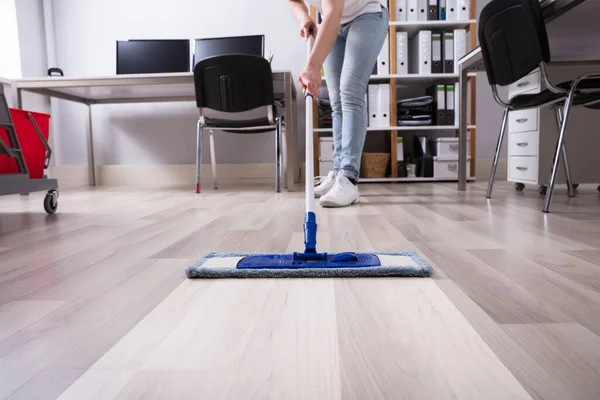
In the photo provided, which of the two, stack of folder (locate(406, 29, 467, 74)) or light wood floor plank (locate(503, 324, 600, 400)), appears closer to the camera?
light wood floor plank (locate(503, 324, 600, 400))

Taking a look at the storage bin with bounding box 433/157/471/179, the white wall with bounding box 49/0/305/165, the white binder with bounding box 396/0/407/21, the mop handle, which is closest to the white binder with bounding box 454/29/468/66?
the white binder with bounding box 396/0/407/21

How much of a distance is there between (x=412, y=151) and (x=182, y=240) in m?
2.73

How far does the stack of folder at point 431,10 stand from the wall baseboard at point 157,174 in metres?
1.49

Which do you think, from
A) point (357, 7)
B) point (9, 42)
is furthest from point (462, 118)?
point (9, 42)

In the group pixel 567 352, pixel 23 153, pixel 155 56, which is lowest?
pixel 567 352

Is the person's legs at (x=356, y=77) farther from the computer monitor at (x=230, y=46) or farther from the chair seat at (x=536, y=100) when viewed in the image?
the computer monitor at (x=230, y=46)

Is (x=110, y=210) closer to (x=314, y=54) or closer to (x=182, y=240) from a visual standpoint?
(x=182, y=240)

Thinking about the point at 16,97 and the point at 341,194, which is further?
the point at 16,97

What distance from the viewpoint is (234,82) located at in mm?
2631

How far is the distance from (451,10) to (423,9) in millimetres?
199

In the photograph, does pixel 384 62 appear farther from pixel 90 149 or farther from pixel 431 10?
pixel 90 149

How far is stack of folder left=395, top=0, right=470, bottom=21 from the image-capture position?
330cm

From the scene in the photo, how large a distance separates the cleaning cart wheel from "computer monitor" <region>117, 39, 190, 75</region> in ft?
5.91

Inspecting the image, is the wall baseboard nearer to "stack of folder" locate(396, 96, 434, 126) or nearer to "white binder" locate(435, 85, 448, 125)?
"stack of folder" locate(396, 96, 434, 126)
